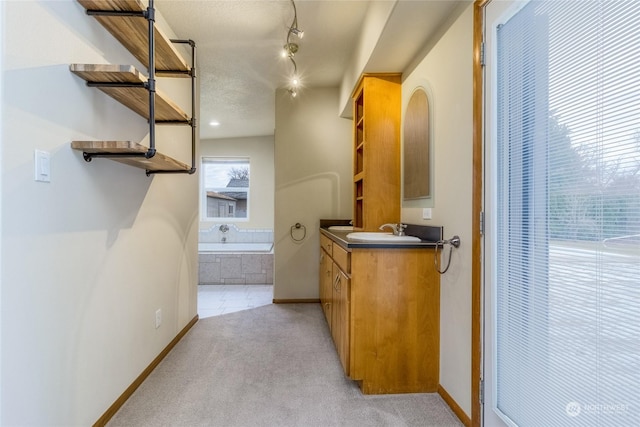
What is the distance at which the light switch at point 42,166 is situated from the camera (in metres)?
1.19

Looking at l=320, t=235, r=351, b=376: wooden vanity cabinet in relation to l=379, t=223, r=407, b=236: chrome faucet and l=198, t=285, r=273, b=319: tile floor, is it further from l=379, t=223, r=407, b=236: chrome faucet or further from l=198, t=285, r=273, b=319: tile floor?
l=198, t=285, r=273, b=319: tile floor

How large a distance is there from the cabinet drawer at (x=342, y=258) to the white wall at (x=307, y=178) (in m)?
1.47

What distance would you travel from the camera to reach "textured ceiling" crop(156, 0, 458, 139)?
203cm

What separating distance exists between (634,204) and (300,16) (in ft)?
7.90

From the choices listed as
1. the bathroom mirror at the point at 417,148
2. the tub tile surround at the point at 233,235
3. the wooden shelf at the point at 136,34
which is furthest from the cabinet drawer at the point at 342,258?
the tub tile surround at the point at 233,235

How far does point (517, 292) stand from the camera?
1.31 meters

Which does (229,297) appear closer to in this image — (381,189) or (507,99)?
(381,189)

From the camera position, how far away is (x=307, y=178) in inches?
157

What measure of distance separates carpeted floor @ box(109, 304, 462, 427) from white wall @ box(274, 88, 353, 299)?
1.21m

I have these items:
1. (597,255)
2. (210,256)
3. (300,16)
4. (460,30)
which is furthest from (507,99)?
(210,256)

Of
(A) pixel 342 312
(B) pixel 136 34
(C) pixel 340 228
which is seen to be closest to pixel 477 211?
(A) pixel 342 312

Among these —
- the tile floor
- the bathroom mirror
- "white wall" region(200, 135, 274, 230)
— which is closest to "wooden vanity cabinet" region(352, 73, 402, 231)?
the bathroom mirror

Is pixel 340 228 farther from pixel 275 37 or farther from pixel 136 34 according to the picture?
pixel 136 34

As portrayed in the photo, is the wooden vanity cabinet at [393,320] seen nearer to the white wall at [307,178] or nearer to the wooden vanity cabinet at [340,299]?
the wooden vanity cabinet at [340,299]
